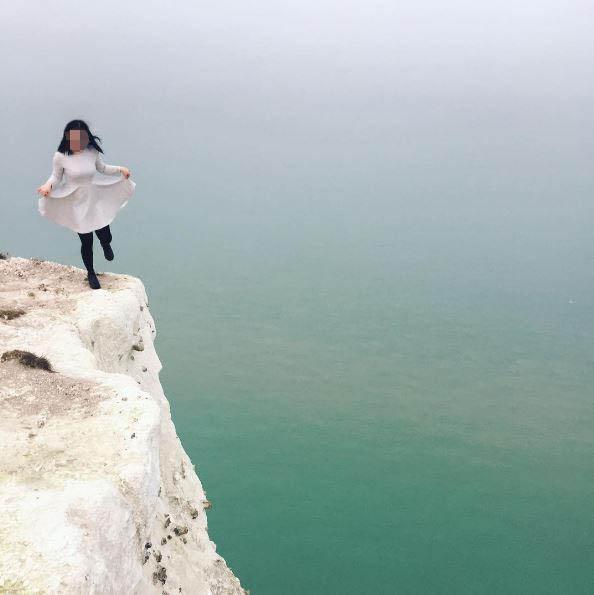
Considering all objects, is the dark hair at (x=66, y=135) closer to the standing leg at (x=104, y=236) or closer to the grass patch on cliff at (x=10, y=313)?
the standing leg at (x=104, y=236)

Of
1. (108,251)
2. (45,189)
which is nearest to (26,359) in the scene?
(45,189)

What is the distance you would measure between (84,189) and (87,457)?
304 inches

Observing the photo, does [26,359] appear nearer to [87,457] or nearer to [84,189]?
[87,457]

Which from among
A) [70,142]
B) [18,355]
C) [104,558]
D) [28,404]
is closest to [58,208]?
[70,142]

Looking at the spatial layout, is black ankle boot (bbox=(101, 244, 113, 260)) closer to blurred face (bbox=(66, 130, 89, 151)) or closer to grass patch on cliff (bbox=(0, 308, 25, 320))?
blurred face (bbox=(66, 130, 89, 151))

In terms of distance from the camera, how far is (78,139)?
15289mm

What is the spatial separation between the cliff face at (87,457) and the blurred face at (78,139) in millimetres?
3390

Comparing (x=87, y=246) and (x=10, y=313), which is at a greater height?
(x=87, y=246)

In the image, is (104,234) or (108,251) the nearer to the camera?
(104,234)

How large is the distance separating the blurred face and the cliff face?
339 cm

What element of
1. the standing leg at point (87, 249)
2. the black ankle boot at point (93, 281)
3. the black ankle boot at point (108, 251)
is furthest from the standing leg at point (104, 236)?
the black ankle boot at point (93, 281)

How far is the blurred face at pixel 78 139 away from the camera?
15.2m

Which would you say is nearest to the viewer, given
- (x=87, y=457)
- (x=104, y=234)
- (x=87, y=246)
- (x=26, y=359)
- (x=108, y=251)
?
(x=87, y=457)

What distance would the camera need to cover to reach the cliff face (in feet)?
27.2
